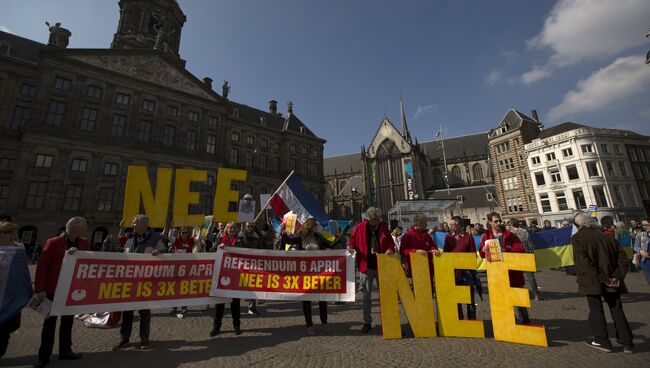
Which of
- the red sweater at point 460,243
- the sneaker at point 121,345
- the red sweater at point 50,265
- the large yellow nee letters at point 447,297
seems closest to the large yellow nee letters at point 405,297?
the large yellow nee letters at point 447,297

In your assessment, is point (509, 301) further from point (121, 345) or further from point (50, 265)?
point (50, 265)

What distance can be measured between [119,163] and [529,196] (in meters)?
51.8

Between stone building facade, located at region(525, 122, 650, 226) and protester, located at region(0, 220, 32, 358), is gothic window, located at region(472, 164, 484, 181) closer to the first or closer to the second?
stone building facade, located at region(525, 122, 650, 226)

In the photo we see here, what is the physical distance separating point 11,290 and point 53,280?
486mm

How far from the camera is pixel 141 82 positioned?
3123cm

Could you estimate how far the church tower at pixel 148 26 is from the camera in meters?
34.7

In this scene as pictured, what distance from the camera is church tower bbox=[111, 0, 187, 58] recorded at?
34.7m

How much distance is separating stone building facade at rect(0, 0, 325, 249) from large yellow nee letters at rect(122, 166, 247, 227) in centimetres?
2588

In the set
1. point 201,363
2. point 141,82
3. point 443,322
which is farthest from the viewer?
point 141,82

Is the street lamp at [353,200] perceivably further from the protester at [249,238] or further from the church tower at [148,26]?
the protester at [249,238]

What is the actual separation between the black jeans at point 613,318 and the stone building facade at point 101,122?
107 feet

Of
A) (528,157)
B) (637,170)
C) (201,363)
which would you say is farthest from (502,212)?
(201,363)

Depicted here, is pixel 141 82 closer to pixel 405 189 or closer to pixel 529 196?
pixel 405 189

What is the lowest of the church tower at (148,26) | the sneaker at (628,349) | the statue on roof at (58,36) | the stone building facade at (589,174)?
the sneaker at (628,349)
